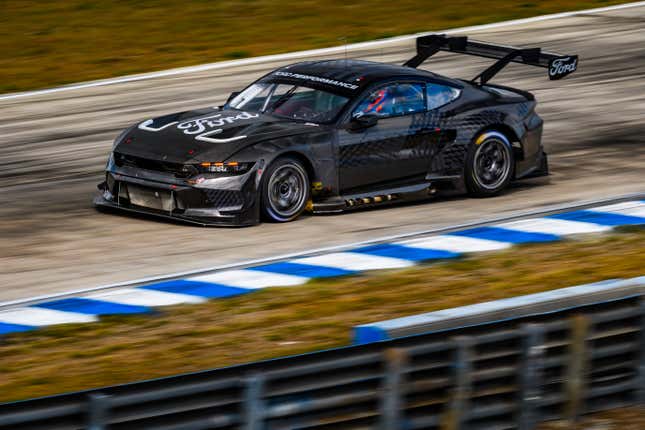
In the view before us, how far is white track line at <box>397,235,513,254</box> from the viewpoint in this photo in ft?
33.9

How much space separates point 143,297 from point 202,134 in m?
2.39

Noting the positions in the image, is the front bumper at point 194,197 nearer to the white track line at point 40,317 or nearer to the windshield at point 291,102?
the windshield at point 291,102

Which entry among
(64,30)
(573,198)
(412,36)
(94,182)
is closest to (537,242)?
(573,198)

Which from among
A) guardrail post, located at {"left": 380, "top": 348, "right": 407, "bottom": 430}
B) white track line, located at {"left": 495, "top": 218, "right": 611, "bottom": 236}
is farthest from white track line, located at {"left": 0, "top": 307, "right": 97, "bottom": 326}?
white track line, located at {"left": 495, "top": 218, "right": 611, "bottom": 236}

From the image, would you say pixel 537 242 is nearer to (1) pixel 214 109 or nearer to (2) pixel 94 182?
(1) pixel 214 109

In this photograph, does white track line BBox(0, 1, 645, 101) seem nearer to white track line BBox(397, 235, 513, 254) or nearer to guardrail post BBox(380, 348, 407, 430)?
white track line BBox(397, 235, 513, 254)

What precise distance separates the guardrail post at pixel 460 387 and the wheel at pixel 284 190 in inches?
180

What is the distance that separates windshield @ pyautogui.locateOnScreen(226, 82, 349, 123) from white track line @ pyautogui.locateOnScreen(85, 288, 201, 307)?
2.93 m

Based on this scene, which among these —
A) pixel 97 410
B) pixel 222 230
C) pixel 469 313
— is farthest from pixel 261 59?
pixel 97 410

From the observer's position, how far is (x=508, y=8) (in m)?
24.3

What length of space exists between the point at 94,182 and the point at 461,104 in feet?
12.9

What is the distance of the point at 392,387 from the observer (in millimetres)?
6125

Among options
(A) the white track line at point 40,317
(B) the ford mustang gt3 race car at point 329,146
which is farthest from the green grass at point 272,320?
(B) the ford mustang gt3 race car at point 329,146

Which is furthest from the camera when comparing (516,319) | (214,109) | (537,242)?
(214,109)
